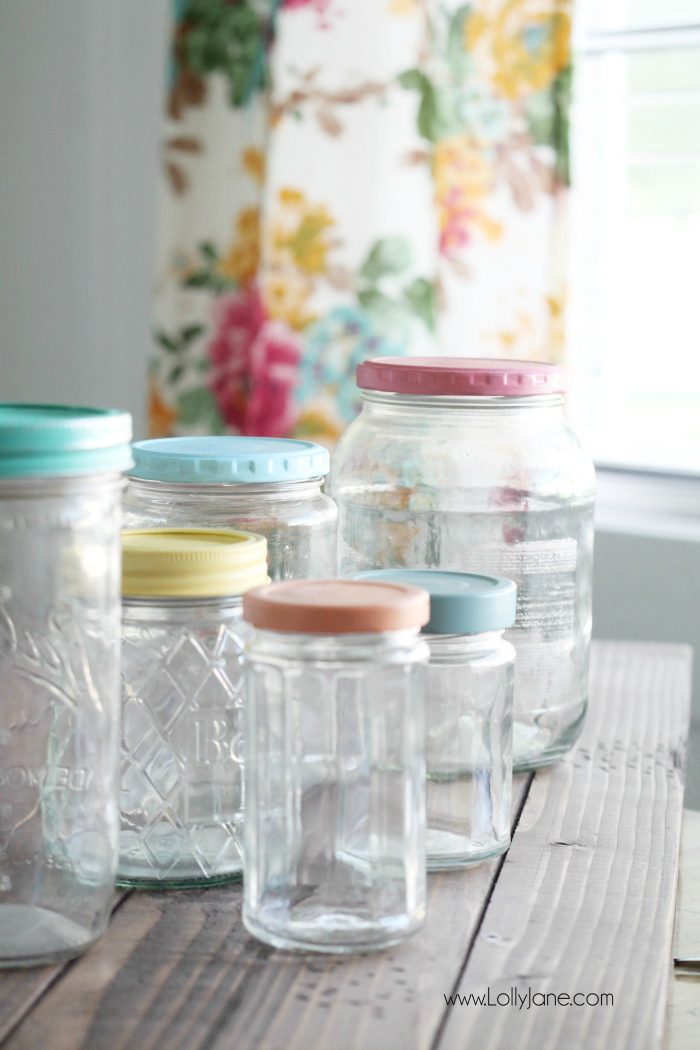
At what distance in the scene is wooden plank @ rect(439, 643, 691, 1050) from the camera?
1.67 ft

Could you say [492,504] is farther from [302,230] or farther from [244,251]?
[244,251]

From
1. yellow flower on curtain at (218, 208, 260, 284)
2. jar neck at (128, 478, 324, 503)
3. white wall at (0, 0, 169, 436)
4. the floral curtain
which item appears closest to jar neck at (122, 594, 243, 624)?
jar neck at (128, 478, 324, 503)

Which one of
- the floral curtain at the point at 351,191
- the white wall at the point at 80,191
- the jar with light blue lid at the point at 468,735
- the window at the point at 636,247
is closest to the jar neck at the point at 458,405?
the jar with light blue lid at the point at 468,735

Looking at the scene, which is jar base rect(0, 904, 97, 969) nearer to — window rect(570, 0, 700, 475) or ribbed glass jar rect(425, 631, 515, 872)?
ribbed glass jar rect(425, 631, 515, 872)

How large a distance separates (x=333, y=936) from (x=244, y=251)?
138 cm

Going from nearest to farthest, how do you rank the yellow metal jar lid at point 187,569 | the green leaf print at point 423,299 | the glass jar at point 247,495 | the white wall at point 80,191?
1. the yellow metal jar lid at point 187,569
2. the glass jar at point 247,495
3. the green leaf print at point 423,299
4. the white wall at point 80,191

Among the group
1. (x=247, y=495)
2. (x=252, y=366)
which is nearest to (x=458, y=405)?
(x=247, y=495)

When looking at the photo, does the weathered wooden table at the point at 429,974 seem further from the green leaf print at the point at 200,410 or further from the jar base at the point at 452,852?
the green leaf print at the point at 200,410

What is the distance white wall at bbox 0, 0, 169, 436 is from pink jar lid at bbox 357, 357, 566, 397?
4.51 feet

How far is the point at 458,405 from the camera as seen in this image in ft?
2.58

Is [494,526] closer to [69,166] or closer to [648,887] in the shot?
[648,887]

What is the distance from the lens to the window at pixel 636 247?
183 cm

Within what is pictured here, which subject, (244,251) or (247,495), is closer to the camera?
(247,495)

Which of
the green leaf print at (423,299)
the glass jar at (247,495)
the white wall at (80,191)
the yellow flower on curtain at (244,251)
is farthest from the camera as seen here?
the white wall at (80,191)
